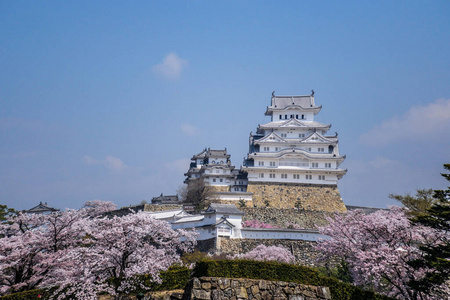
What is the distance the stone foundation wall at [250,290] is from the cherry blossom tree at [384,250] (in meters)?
3.03

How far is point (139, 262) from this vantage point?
684 inches

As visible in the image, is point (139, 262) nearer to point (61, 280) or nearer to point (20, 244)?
point (61, 280)

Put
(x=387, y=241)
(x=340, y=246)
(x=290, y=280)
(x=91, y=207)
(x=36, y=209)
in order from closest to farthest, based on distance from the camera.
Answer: (x=290, y=280), (x=387, y=241), (x=340, y=246), (x=91, y=207), (x=36, y=209)

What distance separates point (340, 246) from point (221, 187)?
28454 millimetres

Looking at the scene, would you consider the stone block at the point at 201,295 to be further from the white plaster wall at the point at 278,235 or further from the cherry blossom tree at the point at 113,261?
the white plaster wall at the point at 278,235

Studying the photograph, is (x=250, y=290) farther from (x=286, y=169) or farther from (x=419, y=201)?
(x=286, y=169)

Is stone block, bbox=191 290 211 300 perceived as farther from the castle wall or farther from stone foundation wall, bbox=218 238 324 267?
the castle wall

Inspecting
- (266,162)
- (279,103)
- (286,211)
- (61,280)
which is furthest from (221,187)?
(61,280)

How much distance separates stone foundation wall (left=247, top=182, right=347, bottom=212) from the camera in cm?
4362

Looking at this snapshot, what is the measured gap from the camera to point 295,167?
4662cm

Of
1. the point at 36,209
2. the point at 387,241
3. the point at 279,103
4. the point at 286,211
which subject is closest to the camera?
the point at 387,241

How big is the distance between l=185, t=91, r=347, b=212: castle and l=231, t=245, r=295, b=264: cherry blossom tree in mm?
15371

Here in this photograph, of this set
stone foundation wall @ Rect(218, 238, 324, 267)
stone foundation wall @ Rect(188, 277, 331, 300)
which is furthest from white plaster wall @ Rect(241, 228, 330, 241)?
stone foundation wall @ Rect(188, 277, 331, 300)

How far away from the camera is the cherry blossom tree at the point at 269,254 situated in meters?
26.2
